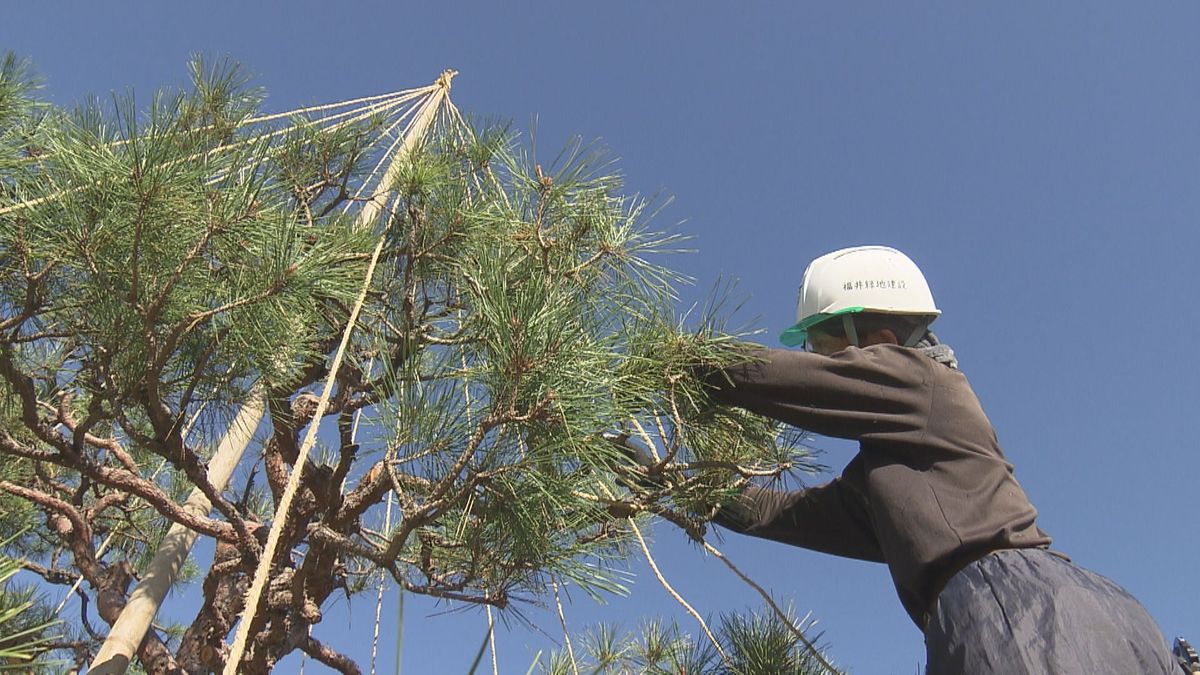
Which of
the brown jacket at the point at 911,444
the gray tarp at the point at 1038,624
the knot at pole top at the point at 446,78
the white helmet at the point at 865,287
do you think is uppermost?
the knot at pole top at the point at 446,78

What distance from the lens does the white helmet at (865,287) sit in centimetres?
96

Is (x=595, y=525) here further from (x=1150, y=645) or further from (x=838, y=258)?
(x=1150, y=645)

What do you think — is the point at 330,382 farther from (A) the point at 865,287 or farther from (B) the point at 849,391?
(A) the point at 865,287

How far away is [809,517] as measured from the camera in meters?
1.03

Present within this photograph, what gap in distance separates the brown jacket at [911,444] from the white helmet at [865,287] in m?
0.11

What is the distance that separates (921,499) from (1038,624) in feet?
0.49

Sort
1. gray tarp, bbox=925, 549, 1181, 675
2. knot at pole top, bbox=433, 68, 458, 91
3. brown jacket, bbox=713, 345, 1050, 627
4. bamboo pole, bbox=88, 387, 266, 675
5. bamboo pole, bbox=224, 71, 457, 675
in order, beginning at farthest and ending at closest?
knot at pole top, bbox=433, 68, 458, 91 → bamboo pole, bbox=88, 387, 266, 675 → brown jacket, bbox=713, 345, 1050, 627 → gray tarp, bbox=925, 549, 1181, 675 → bamboo pole, bbox=224, 71, 457, 675

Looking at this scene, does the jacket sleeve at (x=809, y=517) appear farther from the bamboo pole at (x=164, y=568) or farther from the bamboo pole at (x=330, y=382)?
the bamboo pole at (x=164, y=568)

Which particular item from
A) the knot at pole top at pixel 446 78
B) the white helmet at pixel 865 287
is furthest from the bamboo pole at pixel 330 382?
the white helmet at pixel 865 287

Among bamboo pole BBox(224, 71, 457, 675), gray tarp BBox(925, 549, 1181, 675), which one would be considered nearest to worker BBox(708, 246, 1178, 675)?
gray tarp BBox(925, 549, 1181, 675)

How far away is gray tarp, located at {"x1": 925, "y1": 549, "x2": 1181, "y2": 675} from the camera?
653mm

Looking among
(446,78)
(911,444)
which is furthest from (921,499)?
(446,78)

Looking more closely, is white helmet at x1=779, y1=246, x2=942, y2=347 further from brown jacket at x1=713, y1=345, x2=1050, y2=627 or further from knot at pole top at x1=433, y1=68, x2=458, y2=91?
knot at pole top at x1=433, y1=68, x2=458, y2=91

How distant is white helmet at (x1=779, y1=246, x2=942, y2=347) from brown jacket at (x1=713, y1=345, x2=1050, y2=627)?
0.11 m
